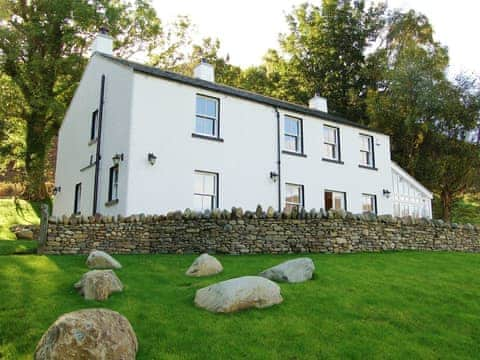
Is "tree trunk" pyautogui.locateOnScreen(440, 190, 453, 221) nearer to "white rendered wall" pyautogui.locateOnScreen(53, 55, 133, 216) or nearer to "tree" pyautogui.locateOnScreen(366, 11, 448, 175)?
"tree" pyautogui.locateOnScreen(366, 11, 448, 175)

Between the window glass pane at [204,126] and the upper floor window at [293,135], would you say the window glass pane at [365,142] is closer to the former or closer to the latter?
the upper floor window at [293,135]

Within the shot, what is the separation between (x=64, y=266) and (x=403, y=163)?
23.0 m

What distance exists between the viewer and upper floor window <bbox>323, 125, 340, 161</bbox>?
22453mm

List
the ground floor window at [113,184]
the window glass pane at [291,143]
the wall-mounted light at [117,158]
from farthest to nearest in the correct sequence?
1. the window glass pane at [291,143]
2. the ground floor window at [113,184]
3. the wall-mounted light at [117,158]

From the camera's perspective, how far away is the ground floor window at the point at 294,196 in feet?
67.2

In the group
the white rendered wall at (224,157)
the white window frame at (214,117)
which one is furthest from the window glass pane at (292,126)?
the white window frame at (214,117)

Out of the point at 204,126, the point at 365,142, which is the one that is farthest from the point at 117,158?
the point at 365,142

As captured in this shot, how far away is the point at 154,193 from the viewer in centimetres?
1688

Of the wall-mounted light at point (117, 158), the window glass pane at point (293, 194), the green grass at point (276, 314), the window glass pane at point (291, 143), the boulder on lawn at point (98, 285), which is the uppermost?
the window glass pane at point (291, 143)

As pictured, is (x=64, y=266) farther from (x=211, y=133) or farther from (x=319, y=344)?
(x=211, y=133)

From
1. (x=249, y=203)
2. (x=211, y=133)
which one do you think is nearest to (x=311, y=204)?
(x=249, y=203)

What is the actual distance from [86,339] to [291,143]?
16.3 m

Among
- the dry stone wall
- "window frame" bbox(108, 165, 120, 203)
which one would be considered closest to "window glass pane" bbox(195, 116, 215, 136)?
"window frame" bbox(108, 165, 120, 203)

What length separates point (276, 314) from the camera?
827 centimetres
